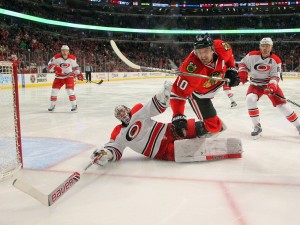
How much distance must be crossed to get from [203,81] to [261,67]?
144 cm

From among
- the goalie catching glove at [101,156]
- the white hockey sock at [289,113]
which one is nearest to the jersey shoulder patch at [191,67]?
the goalie catching glove at [101,156]

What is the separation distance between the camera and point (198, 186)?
220cm

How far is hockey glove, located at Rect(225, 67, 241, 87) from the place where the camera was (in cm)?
280

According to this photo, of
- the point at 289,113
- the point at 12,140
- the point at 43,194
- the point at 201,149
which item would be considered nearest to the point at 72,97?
the point at 12,140

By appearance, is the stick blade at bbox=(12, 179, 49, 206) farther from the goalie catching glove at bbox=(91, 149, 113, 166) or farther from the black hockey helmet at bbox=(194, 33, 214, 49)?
the black hockey helmet at bbox=(194, 33, 214, 49)

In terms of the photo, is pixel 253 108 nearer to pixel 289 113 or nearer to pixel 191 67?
pixel 289 113

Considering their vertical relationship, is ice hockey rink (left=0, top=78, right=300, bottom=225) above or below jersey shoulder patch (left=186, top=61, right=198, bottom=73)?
below

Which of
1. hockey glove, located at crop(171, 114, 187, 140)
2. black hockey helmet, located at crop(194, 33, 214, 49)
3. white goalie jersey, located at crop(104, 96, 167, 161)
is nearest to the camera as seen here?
hockey glove, located at crop(171, 114, 187, 140)

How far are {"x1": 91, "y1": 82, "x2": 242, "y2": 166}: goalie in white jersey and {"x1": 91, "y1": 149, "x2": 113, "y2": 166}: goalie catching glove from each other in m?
0.02

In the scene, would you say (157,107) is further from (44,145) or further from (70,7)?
(70,7)

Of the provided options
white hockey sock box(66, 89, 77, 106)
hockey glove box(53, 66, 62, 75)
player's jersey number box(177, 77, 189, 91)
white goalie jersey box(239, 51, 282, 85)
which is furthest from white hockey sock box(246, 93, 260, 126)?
hockey glove box(53, 66, 62, 75)

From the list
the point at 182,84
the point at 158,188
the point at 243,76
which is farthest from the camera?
the point at 243,76

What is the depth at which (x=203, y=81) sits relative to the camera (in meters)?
2.83

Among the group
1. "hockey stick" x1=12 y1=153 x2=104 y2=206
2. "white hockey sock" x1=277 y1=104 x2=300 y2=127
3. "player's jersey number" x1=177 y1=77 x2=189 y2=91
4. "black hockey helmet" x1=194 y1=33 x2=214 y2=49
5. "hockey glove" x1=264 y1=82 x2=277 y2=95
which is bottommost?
"hockey stick" x1=12 y1=153 x2=104 y2=206
